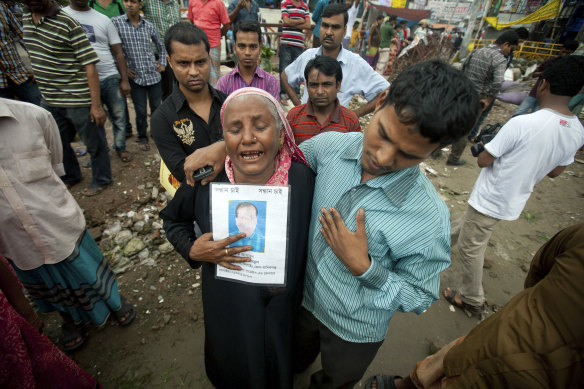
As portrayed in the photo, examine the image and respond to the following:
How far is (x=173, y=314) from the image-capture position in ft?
9.11

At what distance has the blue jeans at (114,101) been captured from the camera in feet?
13.4

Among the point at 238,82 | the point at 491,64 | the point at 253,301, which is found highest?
the point at 491,64

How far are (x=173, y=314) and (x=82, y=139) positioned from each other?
277 cm

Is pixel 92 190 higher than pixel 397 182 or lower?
lower

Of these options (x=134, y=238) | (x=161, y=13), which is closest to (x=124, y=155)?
(x=134, y=238)

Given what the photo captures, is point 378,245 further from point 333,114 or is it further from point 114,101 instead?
point 114,101

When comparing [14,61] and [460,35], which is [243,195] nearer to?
[14,61]

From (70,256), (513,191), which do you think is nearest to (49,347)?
(70,256)

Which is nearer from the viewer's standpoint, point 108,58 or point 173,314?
point 173,314

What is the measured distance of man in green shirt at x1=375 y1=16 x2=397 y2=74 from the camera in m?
11.7

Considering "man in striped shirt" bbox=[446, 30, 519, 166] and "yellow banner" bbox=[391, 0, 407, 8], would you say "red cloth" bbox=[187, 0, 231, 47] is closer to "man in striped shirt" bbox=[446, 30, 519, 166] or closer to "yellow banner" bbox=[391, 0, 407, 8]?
"man in striped shirt" bbox=[446, 30, 519, 166]

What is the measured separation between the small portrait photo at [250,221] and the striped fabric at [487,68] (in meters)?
5.91

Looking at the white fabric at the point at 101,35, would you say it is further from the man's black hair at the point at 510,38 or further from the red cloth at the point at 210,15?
the man's black hair at the point at 510,38

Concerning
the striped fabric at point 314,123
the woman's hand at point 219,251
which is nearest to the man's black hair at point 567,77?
the striped fabric at point 314,123
